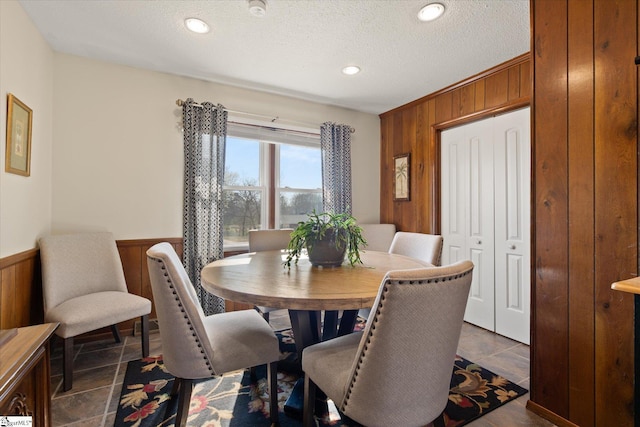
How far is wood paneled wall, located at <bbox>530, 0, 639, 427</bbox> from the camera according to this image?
1.34 metres

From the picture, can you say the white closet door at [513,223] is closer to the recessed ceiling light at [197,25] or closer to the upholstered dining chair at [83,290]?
the recessed ceiling light at [197,25]

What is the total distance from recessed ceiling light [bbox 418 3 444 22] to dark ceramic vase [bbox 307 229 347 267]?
4.88 ft

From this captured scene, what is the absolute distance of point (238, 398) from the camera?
175 centimetres

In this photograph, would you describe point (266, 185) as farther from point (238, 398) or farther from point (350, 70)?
point (238, 398)

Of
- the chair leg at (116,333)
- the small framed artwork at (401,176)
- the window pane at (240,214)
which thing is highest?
the small framed artwork at (401,176)

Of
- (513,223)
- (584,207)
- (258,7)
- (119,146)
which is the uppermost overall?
(258,7)

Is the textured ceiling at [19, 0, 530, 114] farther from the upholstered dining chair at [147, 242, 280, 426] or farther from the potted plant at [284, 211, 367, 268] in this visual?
the upholstered dining chair at [147, 242, 280, 426]

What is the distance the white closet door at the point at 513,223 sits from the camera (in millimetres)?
2539

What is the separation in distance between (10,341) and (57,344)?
2.05 m

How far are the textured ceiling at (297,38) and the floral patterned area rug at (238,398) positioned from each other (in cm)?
229

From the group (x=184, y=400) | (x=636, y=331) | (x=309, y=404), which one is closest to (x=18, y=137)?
(x=184, y=400)

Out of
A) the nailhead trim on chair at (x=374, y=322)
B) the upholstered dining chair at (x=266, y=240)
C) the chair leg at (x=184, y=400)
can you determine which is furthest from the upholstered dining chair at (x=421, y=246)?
the chair leg at (x=184, y=400)

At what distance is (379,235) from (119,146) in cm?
282

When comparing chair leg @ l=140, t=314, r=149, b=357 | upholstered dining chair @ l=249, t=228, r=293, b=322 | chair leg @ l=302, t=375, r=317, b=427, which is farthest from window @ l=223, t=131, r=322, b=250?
chair leg @ l=302, t=375, r=317, b=427
